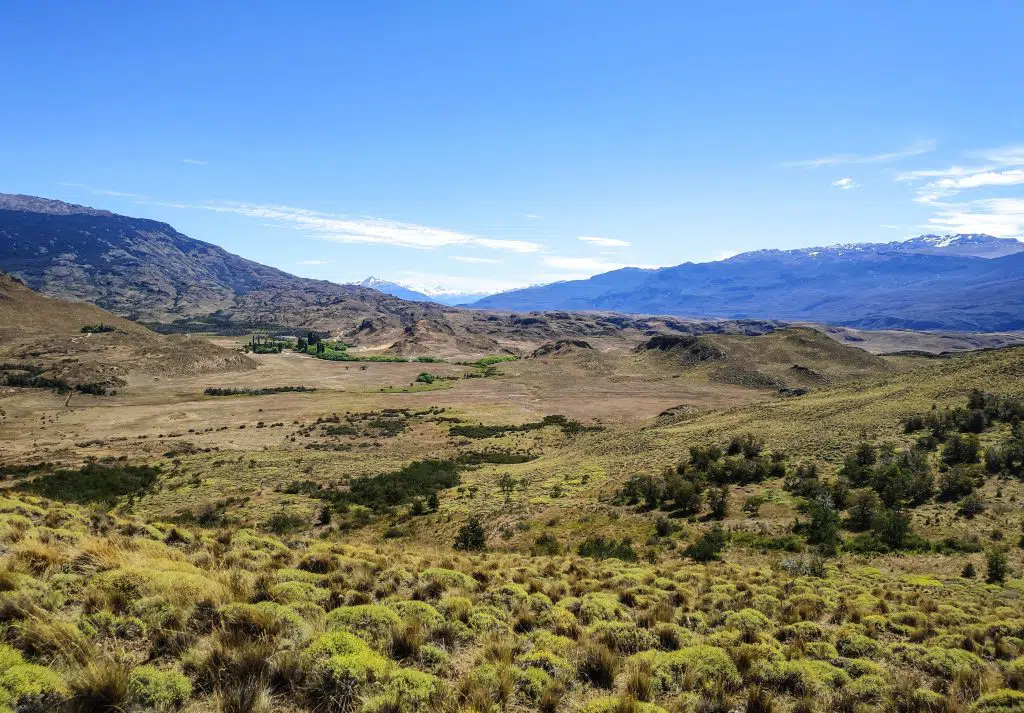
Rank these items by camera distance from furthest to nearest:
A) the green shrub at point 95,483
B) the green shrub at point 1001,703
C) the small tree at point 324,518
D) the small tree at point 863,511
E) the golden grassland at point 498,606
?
1. the green shrub at point 95,483
2. the small tree at point 324,518
3. the small tree at point 863,511
4. the green shrub at point 1001,703
5. the golden grassland at point 498,606

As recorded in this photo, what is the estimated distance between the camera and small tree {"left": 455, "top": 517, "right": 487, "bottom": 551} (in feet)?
66.4

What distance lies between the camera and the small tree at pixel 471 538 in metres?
20.2

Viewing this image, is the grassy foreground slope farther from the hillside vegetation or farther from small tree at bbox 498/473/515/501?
small tree at bbox 498/473/515/501

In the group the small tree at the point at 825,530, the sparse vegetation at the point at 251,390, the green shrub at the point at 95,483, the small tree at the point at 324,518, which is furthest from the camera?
the sparse vegetation at the point at 251,390

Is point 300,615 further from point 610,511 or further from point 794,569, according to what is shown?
point 610,511

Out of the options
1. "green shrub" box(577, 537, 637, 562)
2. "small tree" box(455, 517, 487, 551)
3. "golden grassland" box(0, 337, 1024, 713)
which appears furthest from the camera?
"small tree" box(455, 517, 487, 551)

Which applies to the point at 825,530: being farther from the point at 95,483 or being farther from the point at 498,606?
the point at 95,483

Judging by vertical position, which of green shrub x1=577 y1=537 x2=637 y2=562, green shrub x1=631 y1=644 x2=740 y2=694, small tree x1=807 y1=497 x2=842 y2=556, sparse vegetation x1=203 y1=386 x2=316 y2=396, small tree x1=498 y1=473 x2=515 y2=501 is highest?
green shrub x1=631 y1=644 x2=740 y2=694

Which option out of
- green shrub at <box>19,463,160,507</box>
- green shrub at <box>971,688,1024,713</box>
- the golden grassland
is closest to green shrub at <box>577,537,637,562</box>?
the golden grassland

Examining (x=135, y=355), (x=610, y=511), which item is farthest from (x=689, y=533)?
(x=135, y=355)

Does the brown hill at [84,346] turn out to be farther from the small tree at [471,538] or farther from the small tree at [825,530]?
the small tree at [825,530]

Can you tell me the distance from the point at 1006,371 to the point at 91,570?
160ft

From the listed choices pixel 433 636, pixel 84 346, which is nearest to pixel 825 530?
pixel 433 636

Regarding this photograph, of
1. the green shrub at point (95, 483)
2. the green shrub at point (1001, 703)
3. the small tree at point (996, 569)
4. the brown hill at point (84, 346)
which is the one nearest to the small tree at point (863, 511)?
the small tree at point (996, 569)
